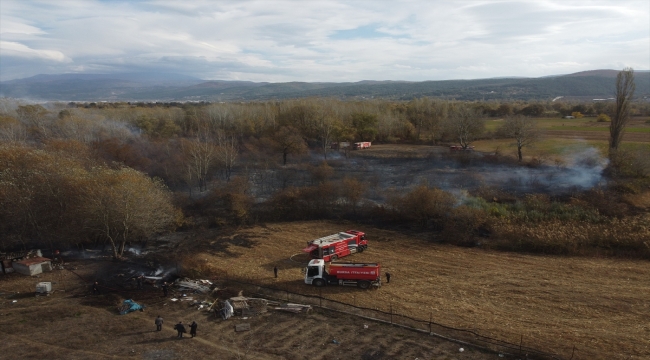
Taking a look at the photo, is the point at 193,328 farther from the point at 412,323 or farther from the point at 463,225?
the point at 463,225

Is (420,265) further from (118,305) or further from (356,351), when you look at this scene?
(118,305)

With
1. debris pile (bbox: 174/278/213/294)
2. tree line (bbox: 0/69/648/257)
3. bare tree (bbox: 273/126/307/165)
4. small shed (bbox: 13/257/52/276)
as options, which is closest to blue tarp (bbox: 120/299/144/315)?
debris pile (bbox: 174/278/213/294)

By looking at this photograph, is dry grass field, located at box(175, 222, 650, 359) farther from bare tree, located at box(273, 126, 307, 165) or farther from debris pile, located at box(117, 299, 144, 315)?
bare tree, located at box(273, 126, 307, 165)

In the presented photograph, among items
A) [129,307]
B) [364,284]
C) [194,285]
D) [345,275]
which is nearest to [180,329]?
[129,307]

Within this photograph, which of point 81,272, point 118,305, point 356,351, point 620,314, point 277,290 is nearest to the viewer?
point 356,351

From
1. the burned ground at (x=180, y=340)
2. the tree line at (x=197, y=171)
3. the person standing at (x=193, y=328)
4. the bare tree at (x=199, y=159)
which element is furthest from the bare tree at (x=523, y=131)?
the person standing at (x=193, y=328)

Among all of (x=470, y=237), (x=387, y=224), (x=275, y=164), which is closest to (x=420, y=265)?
(x=470, y=237)

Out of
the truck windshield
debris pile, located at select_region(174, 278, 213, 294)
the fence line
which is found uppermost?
the truck windshield
